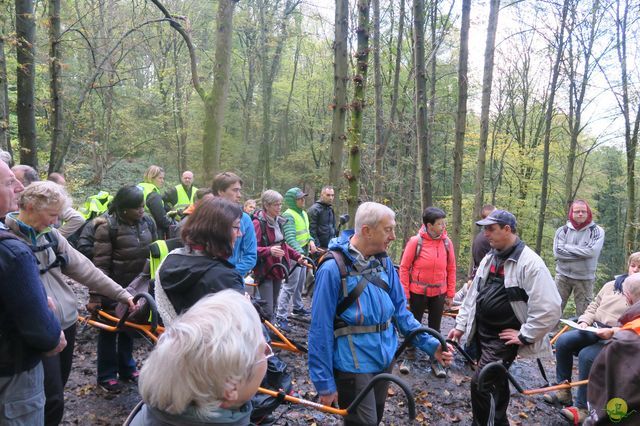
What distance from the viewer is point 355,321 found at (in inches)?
110

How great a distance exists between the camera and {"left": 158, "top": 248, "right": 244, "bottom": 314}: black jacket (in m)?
2.46

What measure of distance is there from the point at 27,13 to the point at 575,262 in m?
9.18

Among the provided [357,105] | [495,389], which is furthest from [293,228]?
[495,389]

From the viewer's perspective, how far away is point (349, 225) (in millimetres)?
7117

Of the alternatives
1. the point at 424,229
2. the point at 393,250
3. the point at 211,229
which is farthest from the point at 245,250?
the point at 393,250

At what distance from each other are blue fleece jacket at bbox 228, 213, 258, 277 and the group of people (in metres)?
0.02

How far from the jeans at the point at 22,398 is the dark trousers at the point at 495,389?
3.16m

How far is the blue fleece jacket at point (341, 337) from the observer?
9.02 ft

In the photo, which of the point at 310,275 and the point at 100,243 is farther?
the point at 310,275

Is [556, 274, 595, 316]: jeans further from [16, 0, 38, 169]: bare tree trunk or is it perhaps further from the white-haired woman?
[16, 0, 38, 169]: bare tree trunk

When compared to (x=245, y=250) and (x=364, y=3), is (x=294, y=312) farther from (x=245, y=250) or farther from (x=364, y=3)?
(x=364, y=3)

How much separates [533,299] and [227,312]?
284 cm

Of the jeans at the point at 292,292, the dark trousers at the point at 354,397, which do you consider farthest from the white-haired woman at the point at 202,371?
the jeans at the point at 292,292

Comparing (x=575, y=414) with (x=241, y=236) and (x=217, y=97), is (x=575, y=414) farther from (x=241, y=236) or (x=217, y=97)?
(x=217, y=97)
